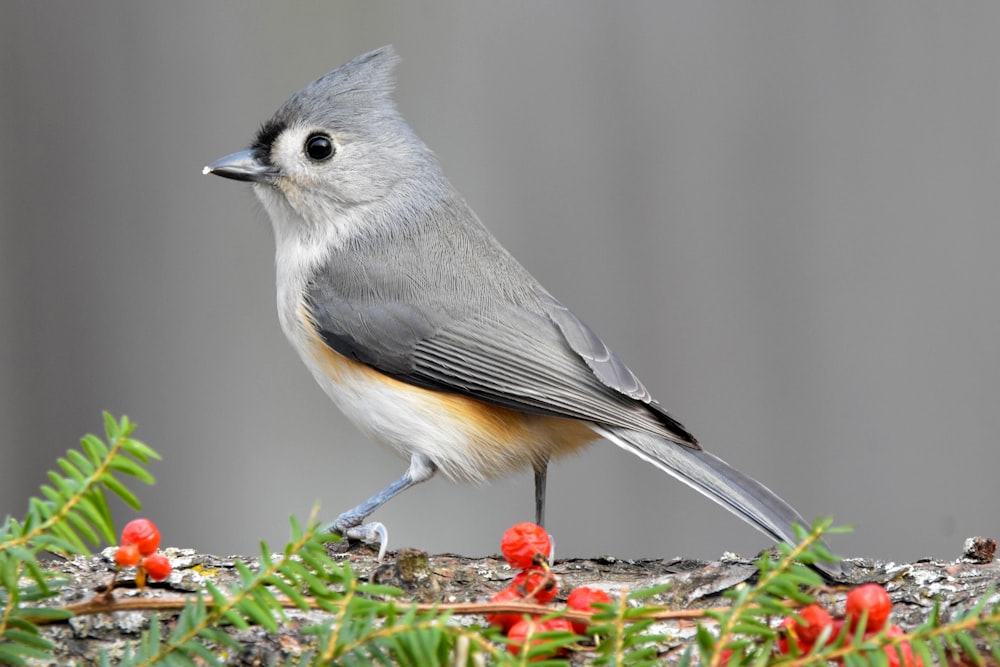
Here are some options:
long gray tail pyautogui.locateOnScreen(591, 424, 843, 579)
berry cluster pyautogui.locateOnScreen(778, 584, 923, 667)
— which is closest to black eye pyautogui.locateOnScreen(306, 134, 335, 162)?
long gray tail pyautogui.locateOnScreen(591, 424, 843, 579)

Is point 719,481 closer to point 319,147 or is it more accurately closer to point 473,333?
point 473,333

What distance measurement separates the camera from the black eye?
2.19m

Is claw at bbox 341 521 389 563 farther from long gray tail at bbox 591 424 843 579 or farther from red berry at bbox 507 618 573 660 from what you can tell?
red berry at bbox 507 618 573 660

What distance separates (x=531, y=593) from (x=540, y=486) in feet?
3.36

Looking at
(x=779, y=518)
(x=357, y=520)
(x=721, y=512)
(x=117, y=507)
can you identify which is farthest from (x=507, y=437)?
(x=117, y=507)

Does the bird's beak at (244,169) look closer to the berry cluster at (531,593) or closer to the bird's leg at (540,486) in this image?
the bird's leg at (540,486)

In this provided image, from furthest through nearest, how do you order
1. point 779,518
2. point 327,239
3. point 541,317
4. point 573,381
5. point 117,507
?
point 117,507 < point 327,239 < point 541,317 < point 573,381 < point 779,518

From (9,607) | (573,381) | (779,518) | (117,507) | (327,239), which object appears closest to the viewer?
(9,607)

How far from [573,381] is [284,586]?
1.09m

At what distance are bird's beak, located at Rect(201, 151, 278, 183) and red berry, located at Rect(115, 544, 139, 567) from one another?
1275 millimetres

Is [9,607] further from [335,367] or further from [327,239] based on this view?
[327,239]

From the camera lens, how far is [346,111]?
220 cm

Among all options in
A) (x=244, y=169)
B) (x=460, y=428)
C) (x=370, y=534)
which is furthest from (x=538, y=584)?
(x=244, y=169)

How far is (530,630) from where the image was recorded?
31.6 inches
